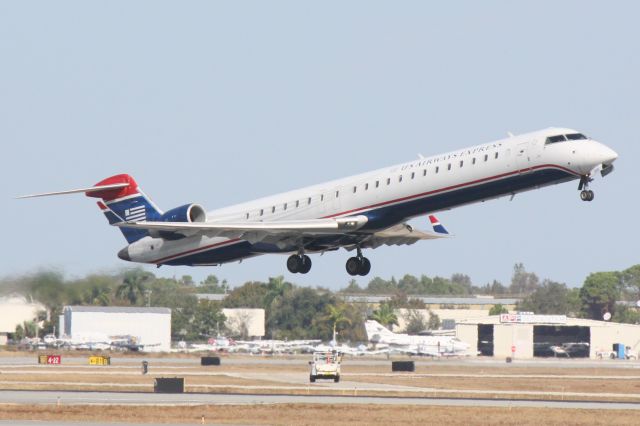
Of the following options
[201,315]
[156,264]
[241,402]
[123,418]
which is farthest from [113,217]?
[201,315]

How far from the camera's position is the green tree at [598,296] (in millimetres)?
144625

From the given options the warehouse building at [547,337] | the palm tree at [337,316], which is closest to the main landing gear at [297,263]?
the warehouse building at [547,337]

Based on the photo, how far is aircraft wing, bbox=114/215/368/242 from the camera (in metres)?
42.0

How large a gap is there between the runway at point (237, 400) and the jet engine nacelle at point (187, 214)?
693 cm

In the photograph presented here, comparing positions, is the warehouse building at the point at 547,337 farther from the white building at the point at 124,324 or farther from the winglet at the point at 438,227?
the winglet at the point at 438,227

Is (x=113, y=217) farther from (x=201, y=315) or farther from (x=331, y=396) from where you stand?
(x=201, y=315)

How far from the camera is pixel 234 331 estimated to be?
404 feet

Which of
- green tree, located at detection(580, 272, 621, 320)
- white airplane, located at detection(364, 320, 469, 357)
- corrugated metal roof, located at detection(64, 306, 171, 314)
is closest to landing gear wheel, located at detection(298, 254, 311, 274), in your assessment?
corrugated metal roof, located at detection(64, 306, 171, 314)

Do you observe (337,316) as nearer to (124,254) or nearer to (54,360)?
(54,360)

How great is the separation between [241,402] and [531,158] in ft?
48.1

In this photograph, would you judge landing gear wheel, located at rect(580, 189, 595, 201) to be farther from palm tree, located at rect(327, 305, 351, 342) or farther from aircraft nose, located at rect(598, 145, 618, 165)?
palm tree, located at rect(327, 305, 351, 342)

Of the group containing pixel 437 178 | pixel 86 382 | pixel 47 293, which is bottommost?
pixel 86 382

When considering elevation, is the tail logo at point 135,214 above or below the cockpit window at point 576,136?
below

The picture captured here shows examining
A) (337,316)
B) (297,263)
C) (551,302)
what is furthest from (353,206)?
(551,302)
